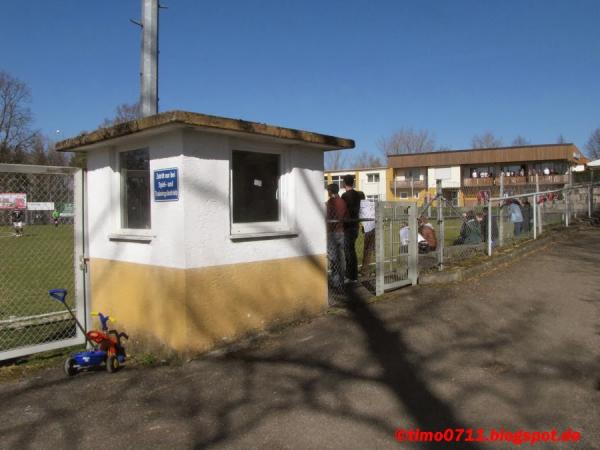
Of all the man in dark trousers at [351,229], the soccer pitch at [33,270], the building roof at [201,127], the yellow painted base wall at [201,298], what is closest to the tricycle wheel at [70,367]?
the yellow painted base wall at [201,298]

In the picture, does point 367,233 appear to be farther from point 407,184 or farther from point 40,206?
point 407,184

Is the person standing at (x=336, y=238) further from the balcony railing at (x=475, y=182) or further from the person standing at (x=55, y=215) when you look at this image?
the balcony railing at (x=475, y=182)

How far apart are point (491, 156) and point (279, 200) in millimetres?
56372

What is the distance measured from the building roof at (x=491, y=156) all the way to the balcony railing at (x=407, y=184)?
190 centimetres

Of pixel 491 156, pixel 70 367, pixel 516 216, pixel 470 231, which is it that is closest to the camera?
pixel 70 367

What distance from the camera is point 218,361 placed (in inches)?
199

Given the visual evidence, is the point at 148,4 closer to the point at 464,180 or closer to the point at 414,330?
the point at 414,330

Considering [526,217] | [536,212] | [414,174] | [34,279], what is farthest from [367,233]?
[414,174]

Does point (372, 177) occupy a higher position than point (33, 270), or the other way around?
point (372, 177)

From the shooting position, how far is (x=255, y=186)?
19.2 ft

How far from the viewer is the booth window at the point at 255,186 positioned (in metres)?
5.66

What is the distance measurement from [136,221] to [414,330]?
3299 mm

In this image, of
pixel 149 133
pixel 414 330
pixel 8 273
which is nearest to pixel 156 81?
pixel 149 133

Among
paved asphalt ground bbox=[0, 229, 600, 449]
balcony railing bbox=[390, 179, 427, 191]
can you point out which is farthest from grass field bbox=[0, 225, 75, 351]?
balcony railing bbox=[390, 179, 427, 191]
